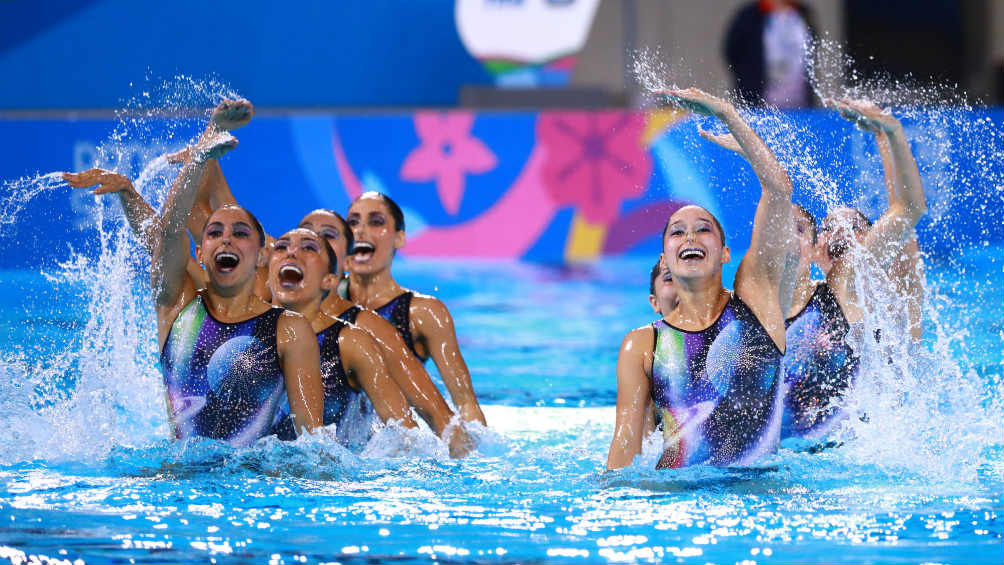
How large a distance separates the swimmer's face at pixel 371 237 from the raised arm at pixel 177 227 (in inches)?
34.8

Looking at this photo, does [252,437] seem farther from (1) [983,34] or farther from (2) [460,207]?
(1) [983,34]

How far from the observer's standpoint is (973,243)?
10164mm

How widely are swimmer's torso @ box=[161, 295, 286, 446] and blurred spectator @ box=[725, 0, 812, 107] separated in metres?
8.47

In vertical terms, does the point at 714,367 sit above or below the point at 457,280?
below

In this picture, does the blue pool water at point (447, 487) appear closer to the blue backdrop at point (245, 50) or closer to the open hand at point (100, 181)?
the open hand at point (100, 181)

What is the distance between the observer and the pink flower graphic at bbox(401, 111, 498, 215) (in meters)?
10.7

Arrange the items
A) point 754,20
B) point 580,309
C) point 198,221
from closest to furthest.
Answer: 1. point 198,221
2. point 580,309
3. point 754,20

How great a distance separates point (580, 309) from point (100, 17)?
22.1ft

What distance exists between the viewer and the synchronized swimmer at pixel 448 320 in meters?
4.27

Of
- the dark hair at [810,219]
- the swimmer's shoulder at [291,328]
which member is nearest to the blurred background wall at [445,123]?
the dark hair at [810,219]

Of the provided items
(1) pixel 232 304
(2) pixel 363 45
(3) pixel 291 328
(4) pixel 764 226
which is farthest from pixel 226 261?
(2) pixel 363 45

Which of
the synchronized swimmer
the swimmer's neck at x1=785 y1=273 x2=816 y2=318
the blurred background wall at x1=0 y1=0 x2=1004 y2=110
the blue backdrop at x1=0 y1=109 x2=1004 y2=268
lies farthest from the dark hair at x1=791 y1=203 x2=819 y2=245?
the blurred background wall at x1=0 y1=0 x2=1004 y2=110

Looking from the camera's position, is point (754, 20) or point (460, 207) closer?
point (460, 207)

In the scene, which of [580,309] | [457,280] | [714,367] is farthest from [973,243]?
[714,367]
